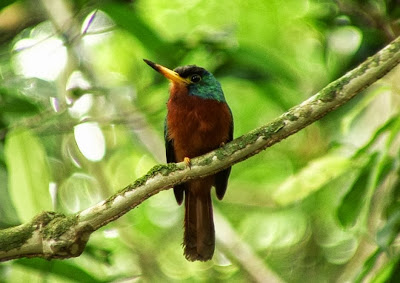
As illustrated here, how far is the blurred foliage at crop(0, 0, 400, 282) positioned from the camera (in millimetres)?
2729

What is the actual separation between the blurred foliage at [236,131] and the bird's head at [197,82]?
6 centimetres

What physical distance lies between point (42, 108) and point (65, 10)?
0.83 metres

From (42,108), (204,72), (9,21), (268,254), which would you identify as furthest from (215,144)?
(268,254)

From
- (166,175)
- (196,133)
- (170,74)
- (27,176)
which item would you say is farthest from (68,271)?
(170,74)

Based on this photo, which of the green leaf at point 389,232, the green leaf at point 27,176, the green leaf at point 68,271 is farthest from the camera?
the green leaf at point 68,271

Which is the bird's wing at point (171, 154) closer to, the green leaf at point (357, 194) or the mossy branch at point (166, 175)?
the green leaf at point (357, 194)

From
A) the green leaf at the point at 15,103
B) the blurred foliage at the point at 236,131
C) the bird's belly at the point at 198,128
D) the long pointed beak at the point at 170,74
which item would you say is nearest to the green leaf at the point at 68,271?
the blurred foliage at the point at 236,131

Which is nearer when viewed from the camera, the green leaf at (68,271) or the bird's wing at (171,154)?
the green leaf at (68,271)

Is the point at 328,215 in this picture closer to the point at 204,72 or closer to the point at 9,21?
the point at 204,72

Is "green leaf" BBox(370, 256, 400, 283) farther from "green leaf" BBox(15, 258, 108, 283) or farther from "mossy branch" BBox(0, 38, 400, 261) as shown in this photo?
"green leaf" BBox(15, 258, 108, 283)

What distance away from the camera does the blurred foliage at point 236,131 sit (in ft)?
8.95

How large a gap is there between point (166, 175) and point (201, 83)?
1333 mm

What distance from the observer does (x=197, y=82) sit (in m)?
3.47

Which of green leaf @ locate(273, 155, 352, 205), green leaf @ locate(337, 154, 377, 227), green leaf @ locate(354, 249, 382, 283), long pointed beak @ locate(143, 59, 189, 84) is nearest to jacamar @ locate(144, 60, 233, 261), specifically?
long pointed beak @ locate(143, 59, 189, 84)
